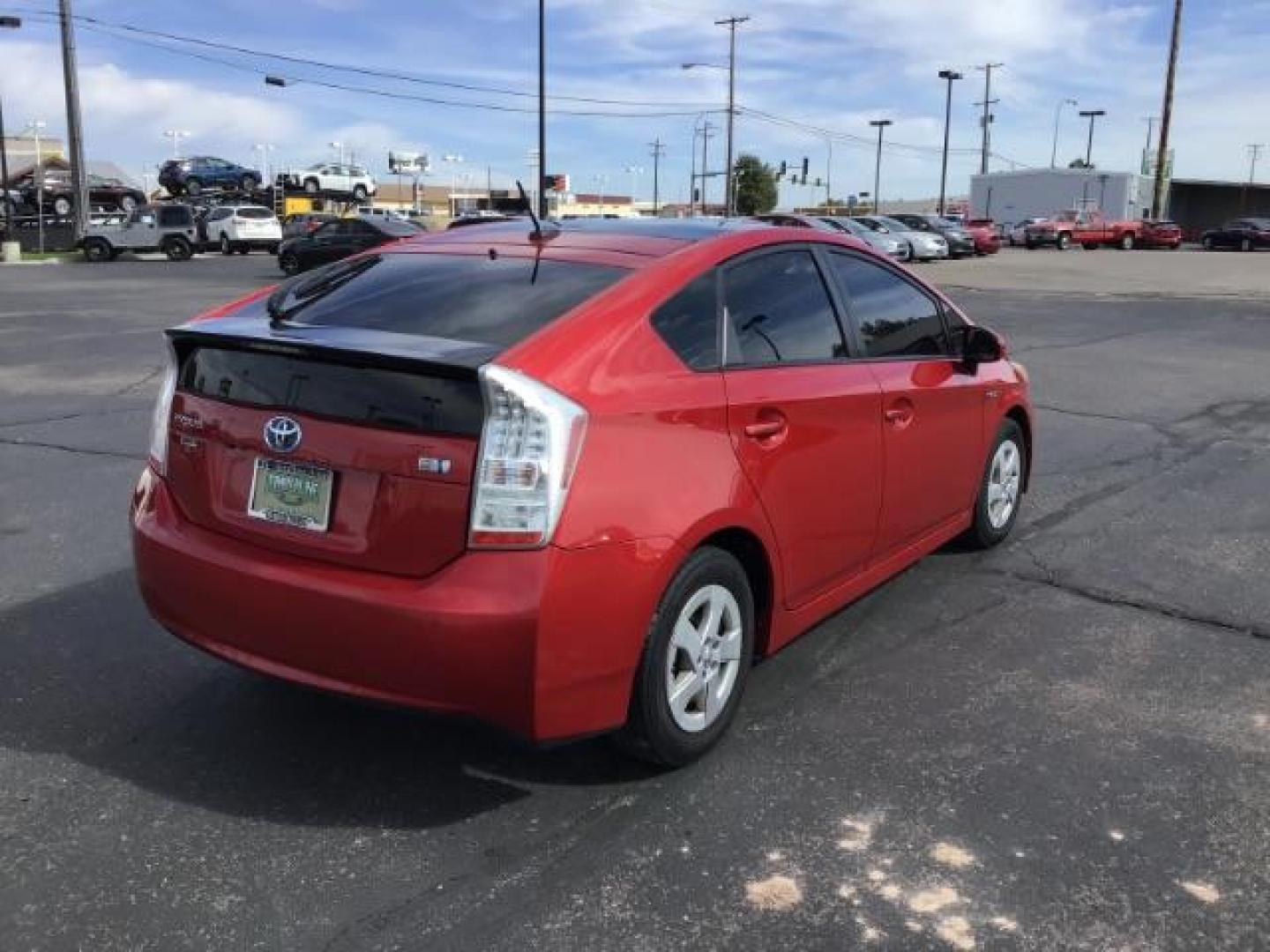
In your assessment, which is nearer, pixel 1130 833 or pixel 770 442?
pixel 1130 833

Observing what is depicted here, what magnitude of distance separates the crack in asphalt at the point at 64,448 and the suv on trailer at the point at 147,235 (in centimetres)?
3284

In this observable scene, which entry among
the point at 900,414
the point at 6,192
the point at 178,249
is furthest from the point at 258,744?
the point at 6,192

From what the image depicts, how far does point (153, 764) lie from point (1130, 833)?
2.85 m

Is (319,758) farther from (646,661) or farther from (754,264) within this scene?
(754,264)

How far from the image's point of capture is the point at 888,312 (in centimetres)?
444

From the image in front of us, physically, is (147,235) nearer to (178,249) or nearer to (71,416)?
(178,249)

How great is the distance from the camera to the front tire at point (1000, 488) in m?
5.32

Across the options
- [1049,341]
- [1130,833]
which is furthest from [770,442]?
[1049,341]

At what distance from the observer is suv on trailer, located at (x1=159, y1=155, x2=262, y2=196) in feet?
182

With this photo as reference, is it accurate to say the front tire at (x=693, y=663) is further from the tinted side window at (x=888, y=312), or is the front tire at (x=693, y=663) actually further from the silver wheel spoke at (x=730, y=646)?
the tinted side window at (x=888, y=312)

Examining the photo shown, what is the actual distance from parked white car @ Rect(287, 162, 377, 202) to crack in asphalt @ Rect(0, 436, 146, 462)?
54040 mm

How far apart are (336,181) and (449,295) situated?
204 feet

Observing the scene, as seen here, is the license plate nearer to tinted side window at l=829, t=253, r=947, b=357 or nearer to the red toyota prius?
the red toyota prius

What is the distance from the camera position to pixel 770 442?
3.49m
